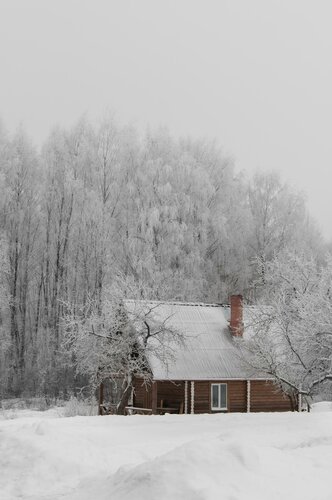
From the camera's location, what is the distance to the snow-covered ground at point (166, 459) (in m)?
7.93

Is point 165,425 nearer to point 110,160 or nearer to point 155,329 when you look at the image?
point 155,329

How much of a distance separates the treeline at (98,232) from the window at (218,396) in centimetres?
962

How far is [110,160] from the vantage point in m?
43.9

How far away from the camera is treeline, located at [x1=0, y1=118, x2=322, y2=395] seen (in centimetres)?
3912

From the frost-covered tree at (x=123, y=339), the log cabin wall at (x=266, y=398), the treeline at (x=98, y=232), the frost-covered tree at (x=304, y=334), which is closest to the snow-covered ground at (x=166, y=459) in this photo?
the frost-covered tree at (x=304, y=334)

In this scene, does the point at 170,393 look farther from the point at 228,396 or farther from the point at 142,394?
the point at 228,396

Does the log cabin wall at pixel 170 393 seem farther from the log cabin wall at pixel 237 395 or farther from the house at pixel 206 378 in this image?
the log cabin wall at pixel 237 395

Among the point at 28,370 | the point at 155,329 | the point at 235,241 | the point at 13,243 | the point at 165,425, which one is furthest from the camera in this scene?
the point at 235,241

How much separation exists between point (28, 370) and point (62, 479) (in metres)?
28.1

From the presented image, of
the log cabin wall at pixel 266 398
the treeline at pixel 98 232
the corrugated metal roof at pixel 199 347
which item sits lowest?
the log cabin wall at pixel 266 398

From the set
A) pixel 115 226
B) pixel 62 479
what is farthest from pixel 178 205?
pixel 62 479

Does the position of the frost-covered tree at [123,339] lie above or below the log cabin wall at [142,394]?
above

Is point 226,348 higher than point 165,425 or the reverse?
higher

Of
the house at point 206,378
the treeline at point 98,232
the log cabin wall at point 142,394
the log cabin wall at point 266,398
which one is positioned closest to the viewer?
the house at point 206,378
